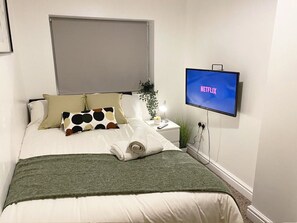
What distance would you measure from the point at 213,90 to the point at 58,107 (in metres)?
1.78

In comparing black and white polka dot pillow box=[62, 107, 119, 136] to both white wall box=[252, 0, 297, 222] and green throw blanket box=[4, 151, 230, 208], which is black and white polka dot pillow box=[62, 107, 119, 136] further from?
white wall box=[252, 0, 297, 222]

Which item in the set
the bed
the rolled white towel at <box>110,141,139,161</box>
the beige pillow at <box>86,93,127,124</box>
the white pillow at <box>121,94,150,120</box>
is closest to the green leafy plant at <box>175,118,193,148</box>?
the white pillow at <box>121,94,150,120</box>

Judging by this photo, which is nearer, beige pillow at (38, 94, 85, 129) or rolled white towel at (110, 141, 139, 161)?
rolled white towel at (110, 141, 139, 161)

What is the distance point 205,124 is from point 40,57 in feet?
7.42

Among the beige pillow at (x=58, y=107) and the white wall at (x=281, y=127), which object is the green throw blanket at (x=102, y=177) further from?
the beige pillow at (x=58, y=107)

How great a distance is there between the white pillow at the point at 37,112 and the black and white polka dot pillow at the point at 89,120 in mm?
337

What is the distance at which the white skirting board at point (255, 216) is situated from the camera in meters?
1.87

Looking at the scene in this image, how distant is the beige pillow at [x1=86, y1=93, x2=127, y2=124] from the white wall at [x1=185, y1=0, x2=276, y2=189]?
111 cm

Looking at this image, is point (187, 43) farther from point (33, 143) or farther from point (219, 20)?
point (33, 143)

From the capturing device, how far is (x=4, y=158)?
142 centimetres

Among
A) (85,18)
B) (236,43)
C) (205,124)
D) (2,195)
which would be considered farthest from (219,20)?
(2,195)

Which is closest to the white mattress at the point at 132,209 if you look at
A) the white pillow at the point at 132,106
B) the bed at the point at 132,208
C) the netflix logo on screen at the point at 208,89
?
the bed at the point at 132,208

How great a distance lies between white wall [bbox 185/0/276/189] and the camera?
2062 mm

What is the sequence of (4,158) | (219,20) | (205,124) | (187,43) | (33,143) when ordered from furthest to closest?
(187,43) → (205,124) → (219,20) → (33,143) → (4,158)
